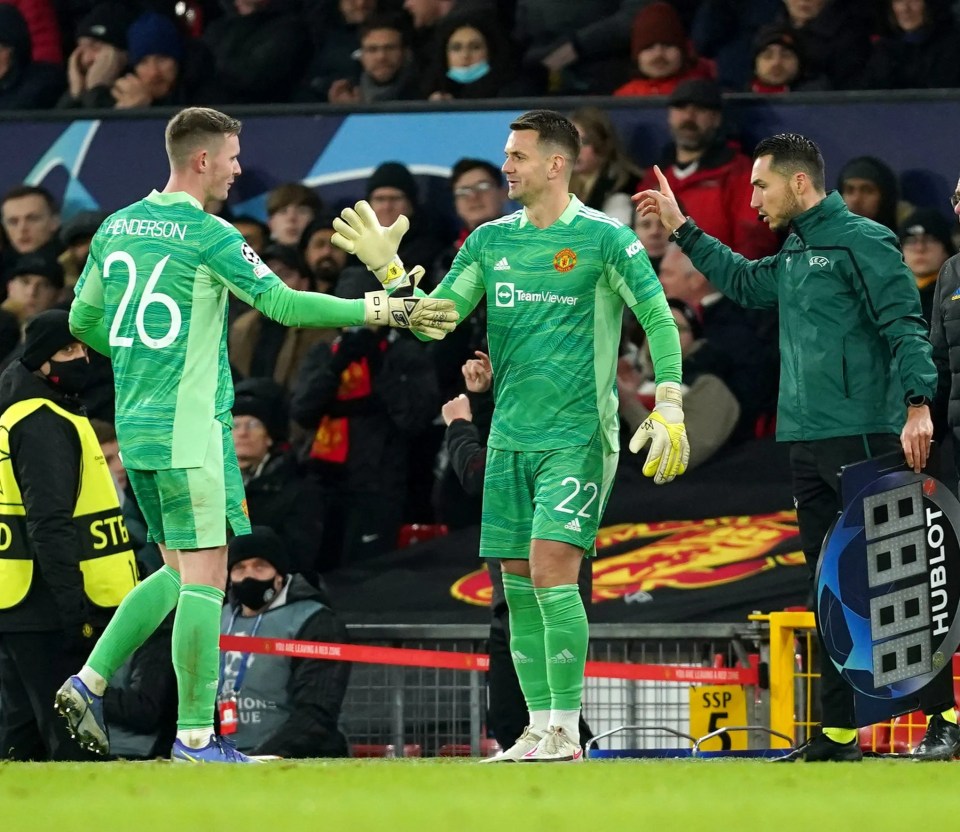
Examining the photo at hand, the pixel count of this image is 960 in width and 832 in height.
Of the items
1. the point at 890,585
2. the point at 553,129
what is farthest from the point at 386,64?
the point at 890,585

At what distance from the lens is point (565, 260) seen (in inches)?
291

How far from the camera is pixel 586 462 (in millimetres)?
7324

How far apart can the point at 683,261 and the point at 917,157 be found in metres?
1.47

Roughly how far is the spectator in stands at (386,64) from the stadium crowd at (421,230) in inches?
0.6

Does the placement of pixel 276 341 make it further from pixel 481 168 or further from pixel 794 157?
pixel 794 157

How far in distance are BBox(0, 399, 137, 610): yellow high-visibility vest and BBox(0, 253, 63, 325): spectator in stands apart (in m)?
4.52

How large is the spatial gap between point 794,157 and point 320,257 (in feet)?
17.2

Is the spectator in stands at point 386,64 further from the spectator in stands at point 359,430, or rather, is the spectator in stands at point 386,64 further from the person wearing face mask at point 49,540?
the person wearing face mask at point 49,540

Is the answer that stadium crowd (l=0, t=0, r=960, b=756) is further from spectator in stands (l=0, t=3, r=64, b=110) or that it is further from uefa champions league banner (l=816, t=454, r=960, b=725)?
uefa champions league banner (l=816, t=454, r=960, b=725)

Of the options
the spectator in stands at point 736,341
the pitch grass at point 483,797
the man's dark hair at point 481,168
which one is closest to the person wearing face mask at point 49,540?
the pitch grass at point 483,797

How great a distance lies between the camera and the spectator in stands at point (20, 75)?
14500 mm

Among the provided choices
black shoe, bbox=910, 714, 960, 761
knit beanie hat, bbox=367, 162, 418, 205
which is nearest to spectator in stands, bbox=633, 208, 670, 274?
knit beanie hat, bbox=367, 162, 418, 205

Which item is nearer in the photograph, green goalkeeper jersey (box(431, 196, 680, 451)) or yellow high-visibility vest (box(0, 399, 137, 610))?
green goalkeeper jersey (box(431, 196, 680, 451))

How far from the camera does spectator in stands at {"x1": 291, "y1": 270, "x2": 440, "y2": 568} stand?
11719 millimetres
